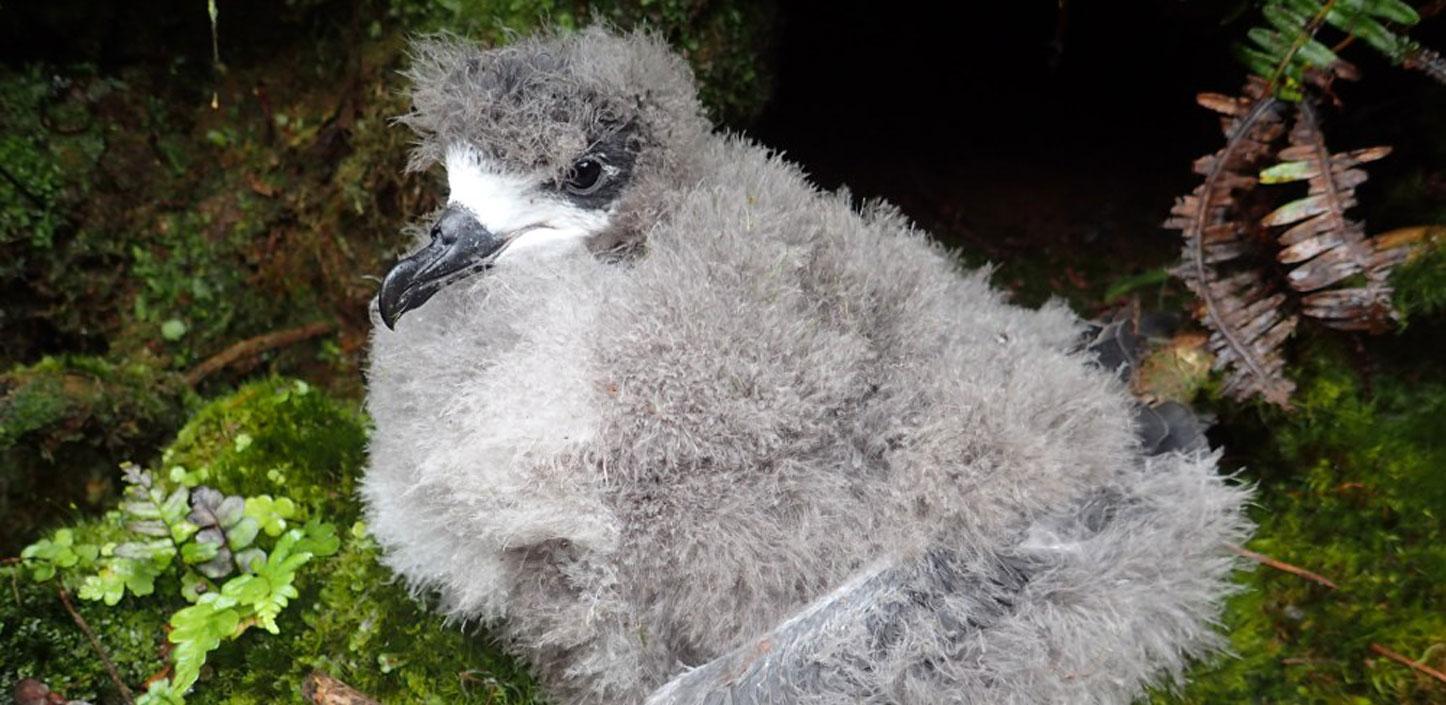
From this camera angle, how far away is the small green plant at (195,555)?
1873mm

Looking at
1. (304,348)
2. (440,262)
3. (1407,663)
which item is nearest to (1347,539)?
(1407,663)

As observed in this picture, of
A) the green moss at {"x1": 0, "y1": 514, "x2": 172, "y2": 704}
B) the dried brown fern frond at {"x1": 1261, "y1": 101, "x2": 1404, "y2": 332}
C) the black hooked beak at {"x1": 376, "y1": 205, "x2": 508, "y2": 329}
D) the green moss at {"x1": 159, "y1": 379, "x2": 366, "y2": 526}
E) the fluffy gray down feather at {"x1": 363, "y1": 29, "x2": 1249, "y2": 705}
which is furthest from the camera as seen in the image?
the green moss at {"x1": 159, "y1": 379, "x2": 366, "y2": 526}

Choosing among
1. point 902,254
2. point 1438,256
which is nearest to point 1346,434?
point 1438,256

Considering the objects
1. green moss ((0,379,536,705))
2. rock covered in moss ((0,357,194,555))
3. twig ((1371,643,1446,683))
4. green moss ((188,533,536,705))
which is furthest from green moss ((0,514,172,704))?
twig ((1371,643,1446,683))

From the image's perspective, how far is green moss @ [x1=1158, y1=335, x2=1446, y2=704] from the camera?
174 centimetres

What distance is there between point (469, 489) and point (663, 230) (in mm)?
521

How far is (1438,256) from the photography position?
181cm

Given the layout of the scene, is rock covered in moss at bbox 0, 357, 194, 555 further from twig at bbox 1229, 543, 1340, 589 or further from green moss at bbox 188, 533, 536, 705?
twig at bbox 1229, 543, 1340, 589

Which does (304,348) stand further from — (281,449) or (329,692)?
(329,692)

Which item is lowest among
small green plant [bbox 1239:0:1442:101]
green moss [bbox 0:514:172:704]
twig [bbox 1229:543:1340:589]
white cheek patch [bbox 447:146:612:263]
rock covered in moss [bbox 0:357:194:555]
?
rock covered in moss [bbox 0:357:194:555]

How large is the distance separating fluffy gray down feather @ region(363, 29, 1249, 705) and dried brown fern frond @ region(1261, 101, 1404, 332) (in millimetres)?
477

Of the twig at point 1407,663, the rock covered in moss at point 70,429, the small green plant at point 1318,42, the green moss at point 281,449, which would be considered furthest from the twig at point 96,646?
the small green plant at point 1318,42

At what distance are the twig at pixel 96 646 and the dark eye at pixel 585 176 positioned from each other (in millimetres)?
1314

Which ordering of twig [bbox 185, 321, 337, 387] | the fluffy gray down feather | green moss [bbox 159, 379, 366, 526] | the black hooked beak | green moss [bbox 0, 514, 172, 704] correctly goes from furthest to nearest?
1. twig [bbox 185, 321, 337, 387]
2. green moss [bbox 159, 379, 366, 526]
3. green moss [bbox 0, 514, 172, 704]
4. the black hooked beak
5. the fluffy gray down feather
